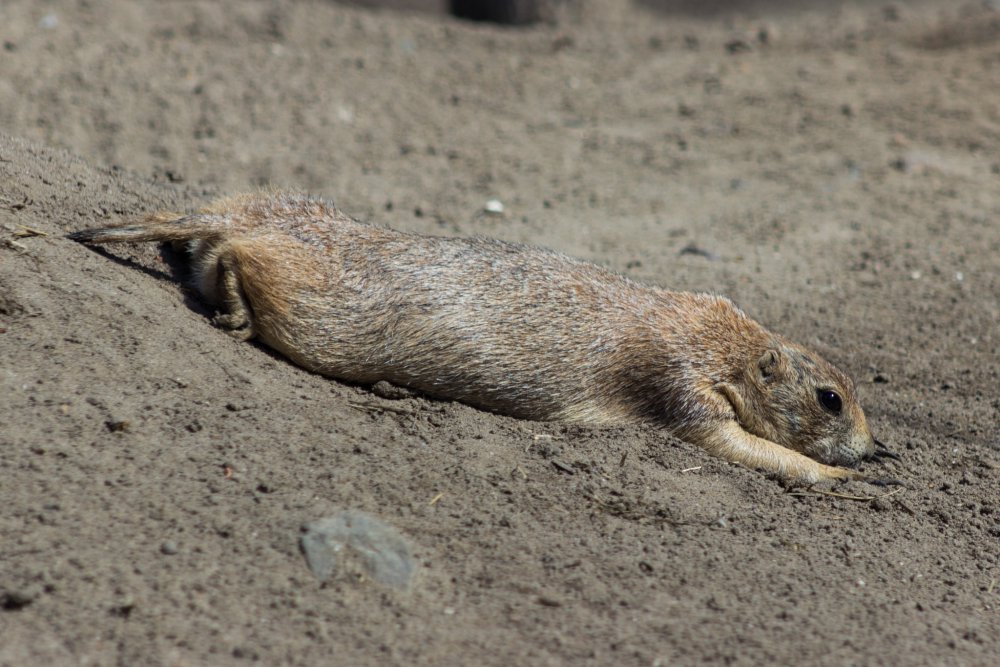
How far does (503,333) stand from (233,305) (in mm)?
1465

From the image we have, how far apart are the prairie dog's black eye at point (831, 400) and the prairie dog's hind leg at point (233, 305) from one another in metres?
3.22

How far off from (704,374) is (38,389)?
3438mm

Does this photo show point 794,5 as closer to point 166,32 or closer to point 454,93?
point 454,93

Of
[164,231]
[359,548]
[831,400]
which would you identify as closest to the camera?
[359,548]

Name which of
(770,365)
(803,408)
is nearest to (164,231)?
(770,365)

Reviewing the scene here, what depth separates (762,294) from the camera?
746 cm

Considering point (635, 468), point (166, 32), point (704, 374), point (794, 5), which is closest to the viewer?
point (635, 468)

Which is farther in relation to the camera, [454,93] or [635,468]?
[454,93]

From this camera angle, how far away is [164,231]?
5176mm

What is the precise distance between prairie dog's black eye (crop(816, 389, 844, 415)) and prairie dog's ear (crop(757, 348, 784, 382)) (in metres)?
0.25

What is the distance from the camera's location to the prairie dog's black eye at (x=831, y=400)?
557 cm

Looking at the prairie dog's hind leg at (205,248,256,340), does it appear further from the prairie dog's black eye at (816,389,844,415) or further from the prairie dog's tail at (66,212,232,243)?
the prairie dog's black eye at (816,389,844,415)

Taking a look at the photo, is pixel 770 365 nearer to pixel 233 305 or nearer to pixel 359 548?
pixel 359 548

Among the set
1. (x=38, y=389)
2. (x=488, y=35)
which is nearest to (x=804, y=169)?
(x=488, y=35)
